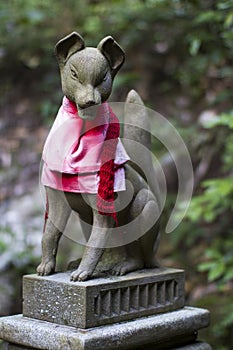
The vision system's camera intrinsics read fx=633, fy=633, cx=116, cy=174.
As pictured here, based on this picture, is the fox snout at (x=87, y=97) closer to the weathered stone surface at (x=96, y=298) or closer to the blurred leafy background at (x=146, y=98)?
the weathered stone surface at (x=96, y=298)

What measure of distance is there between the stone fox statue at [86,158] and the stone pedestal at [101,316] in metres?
0.06

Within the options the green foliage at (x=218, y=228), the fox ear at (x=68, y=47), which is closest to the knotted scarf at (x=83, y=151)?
the fox ear at (x=68, y=47)

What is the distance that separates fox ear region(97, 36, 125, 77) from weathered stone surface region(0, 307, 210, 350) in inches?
34.3

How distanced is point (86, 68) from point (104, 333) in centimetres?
85

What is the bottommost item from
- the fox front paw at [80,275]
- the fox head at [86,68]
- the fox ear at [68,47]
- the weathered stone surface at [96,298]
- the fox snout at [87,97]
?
the weathered stone surface at [96,298]

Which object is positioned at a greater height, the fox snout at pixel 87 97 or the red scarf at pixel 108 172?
the fox snout at pixel 87 97

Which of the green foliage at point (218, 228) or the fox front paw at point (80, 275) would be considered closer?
the fox front paw at point (80, 275)

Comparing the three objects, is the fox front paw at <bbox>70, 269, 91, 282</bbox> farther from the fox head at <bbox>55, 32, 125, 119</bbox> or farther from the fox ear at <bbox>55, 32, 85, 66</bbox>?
the fox ear at <bbox>55, 32, 85, 66</bbox>

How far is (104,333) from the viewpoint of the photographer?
6.58ft

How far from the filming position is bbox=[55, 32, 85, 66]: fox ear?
2.11m

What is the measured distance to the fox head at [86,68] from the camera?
204cm

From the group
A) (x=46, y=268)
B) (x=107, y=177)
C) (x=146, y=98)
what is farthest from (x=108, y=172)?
(x=146, y=98)

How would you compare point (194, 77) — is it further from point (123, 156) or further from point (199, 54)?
point (123, 156)

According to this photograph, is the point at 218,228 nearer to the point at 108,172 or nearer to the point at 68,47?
the point at 108,172
